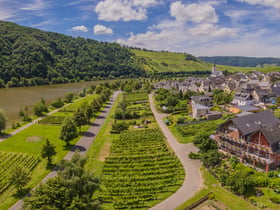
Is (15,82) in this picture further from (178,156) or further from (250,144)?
(250,144)

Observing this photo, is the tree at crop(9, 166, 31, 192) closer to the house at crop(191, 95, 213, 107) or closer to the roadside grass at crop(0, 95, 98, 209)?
the roadside grass at crop(0, 95, 98, 209)

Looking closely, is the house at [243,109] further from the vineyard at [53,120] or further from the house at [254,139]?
the vineyard at [53,120]

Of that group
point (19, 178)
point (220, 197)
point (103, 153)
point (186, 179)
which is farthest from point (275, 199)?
point (19, 178)

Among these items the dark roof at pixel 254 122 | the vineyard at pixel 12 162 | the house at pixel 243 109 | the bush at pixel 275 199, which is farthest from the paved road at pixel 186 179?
the house at pixel 243 109

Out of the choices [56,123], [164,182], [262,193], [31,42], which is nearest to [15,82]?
[31,42]

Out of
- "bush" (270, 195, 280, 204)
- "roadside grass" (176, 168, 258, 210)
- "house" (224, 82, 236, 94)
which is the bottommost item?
"roadside grass" (176, 168, 258, 210)

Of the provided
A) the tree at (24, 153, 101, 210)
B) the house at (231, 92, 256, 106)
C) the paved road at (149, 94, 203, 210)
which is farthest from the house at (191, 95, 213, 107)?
the tree at (24, 153, 101, 210)
